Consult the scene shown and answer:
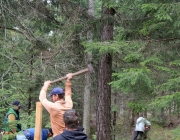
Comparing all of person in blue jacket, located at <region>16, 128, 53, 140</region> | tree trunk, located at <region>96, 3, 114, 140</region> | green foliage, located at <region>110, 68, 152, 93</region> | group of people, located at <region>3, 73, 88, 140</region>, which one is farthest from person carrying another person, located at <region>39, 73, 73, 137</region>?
tree trunk, located at <region>96, 3, 114, 140</region>

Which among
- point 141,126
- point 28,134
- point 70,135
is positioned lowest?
point 141,126

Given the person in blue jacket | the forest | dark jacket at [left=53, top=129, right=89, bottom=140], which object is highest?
the forest

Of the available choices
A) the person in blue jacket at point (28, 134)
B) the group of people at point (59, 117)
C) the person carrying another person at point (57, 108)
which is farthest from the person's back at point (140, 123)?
the person carrying another person at point (57, 108)

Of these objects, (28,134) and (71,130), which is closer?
(71,130)

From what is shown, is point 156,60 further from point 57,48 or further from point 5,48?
point 5,48

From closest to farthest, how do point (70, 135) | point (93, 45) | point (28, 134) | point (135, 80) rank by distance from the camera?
1. point (70, 135)
2. point (28, 134)
3. point (135, 80)
4. point (93, 45)

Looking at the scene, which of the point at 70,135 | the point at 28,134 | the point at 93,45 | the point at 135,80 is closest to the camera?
the point at 70,135

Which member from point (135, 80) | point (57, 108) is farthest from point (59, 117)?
point (135, 80)

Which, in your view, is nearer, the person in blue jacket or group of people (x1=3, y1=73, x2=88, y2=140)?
group of people (x1=3, y1=73, x2=88, y2=140)

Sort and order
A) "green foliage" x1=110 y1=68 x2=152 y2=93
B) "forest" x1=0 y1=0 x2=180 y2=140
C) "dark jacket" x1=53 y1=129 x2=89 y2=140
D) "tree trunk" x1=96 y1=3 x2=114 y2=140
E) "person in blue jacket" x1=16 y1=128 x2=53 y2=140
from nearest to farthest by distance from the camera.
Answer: "dark jacket" x1=53 y1=129 x2=89 y2=140 < "person in blue jacket" x1=16 y1=128 x2=53 y2=140 < "green foliage" x1=110 y1=68 x2=152 y2=93 < "forest" x1=0 y1=0 x2=180 y2=140 < "tree trunk" x1=96 y1=3 x2=114 y2=140

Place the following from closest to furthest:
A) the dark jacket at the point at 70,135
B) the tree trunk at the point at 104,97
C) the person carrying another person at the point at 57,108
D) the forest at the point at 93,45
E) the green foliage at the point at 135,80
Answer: the dark jacket at the point at 70,135 → the person carrying another person at the point at 57,108 → the green foliage at the point at 135,80 → the forest at the point at 93,45 → the tree trunk at the point at 104,97

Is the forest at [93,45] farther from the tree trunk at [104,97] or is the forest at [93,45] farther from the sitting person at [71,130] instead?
the sitting person at [71,130]

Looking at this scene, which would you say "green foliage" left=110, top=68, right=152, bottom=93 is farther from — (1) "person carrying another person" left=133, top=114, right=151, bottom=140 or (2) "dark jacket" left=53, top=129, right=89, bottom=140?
(1) "person carrying another person" left=133, top=114, right=151, bottom=140

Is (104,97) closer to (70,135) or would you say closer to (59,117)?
(59,117)
